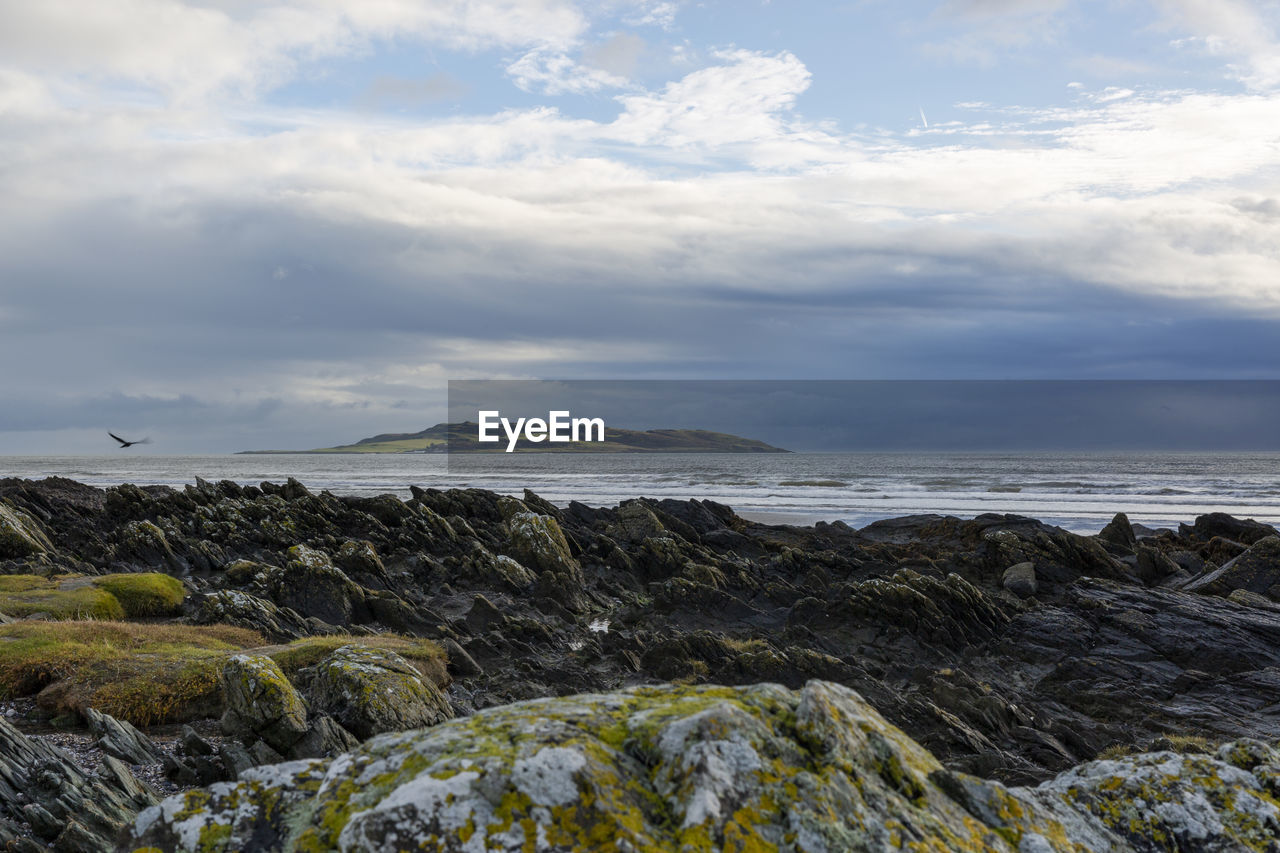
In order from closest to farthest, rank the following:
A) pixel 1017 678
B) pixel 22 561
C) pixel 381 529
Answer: pixel 1017 678
pixel 22 561
pixel 381 529

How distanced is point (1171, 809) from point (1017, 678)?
1560 centimetres

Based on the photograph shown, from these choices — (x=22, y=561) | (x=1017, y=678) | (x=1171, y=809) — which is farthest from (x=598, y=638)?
(x=22, y=561)

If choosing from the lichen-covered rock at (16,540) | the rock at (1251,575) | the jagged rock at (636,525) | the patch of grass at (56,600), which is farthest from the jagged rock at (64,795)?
the rock at (1251,575)

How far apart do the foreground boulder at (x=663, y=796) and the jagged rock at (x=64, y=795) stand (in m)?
3.88

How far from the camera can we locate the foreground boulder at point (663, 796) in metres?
4.07

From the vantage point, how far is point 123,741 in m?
10.2

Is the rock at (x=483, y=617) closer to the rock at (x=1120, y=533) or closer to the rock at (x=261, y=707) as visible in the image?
the rock at (x=261, y=707)

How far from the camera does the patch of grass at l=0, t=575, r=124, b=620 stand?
60.3 ft

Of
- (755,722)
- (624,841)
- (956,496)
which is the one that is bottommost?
(956,496)

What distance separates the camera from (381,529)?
36062 millimetres

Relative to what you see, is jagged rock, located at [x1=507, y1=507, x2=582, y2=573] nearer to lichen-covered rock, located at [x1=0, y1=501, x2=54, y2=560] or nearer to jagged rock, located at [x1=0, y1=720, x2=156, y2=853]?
lichen-covered rock, located at [x1=0, y1=501, x2=54, y2=560]

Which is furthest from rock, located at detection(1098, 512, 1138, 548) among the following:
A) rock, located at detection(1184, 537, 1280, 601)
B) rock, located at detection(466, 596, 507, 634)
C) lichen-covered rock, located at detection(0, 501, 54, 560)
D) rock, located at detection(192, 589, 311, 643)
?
lichen-covered rock, located at detection(0, 501, 54, 560)

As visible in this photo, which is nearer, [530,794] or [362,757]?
[530,794]

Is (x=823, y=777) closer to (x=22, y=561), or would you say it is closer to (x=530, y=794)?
(x=530, y=794)
